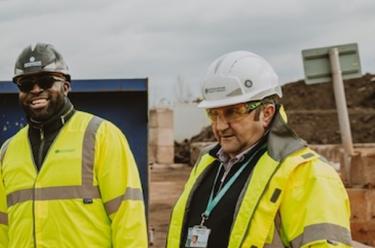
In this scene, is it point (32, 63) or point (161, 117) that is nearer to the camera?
point (32, 63)

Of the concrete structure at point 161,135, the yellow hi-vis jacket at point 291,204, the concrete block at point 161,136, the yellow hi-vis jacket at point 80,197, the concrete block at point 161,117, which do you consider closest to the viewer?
the yellow hi-vis jacket at point 291,204

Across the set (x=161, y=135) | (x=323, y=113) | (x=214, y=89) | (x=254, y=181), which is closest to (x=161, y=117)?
(x=161, y=135)

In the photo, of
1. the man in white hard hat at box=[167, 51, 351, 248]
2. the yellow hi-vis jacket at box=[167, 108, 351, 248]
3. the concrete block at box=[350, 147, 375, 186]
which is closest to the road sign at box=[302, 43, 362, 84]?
the concrete block at box=[350, 147, 375, 186]

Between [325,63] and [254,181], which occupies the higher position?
[325,63]

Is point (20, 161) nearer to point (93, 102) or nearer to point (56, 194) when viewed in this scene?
point (56, 194)

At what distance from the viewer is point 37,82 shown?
4.21 m

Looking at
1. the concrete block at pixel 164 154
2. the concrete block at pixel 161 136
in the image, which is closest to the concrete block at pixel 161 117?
the concrete block at pixel 161 136

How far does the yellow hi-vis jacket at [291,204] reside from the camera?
111 inches

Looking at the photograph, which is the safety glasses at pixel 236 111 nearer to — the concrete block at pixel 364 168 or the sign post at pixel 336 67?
the concrete block at pixel 364 168

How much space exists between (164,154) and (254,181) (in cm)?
2514

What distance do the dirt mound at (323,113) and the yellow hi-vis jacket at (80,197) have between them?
23.4 metres

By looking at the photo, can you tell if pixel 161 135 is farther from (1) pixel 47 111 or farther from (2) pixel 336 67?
(1) pixel 47 111

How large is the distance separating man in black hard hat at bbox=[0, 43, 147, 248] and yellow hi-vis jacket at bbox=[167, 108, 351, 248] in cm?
119

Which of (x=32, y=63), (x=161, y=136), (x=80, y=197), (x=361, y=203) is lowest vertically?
(x=161, y=136)
